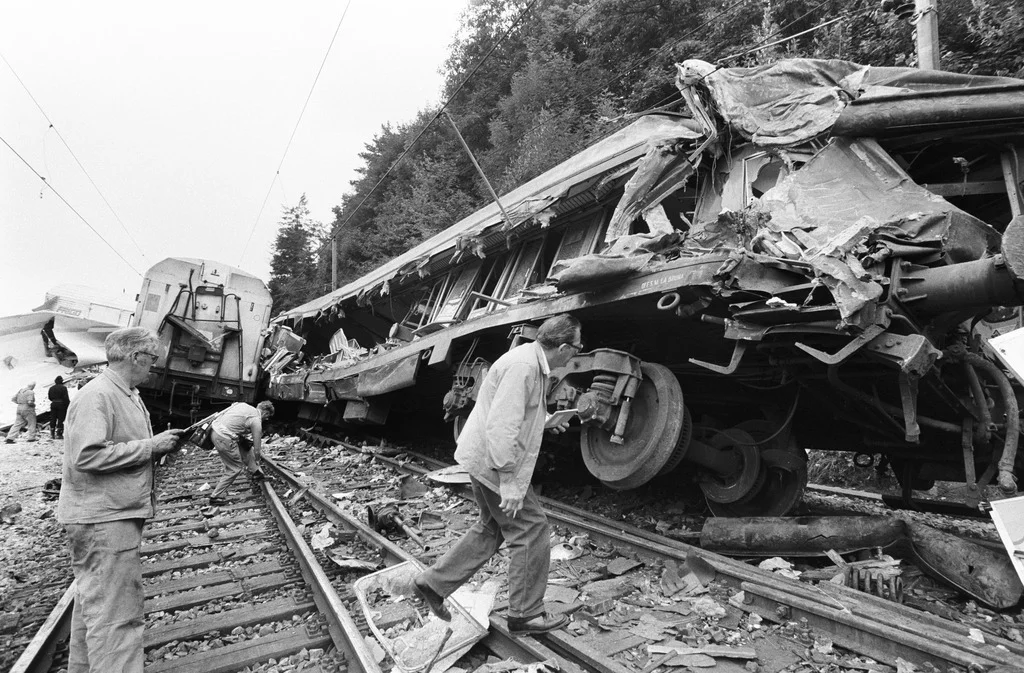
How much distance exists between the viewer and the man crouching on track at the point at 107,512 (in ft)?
8.57

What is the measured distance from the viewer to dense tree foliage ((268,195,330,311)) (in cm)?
4741

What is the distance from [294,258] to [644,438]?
53764 millimetres

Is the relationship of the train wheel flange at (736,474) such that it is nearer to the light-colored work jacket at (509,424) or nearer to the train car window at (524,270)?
the light-colored work jacket at (509,424)

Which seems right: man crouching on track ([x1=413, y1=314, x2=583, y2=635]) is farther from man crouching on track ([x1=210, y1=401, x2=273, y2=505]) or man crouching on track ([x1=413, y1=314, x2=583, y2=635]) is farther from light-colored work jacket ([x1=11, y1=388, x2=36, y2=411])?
light-colored work jacket ([x1=11, y1=388, x2=36, y2=411])

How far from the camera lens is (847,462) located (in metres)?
9.62

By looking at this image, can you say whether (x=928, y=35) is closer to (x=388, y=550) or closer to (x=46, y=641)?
(x=388, y=550)

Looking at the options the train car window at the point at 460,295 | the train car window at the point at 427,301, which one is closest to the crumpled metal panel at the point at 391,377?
the train car window at the point at 460,295

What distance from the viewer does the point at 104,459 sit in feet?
8.59

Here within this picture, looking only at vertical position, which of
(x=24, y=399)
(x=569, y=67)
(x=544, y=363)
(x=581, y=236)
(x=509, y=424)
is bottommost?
(x=24, y=399)

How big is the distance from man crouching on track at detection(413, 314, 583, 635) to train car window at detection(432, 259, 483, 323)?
623cm

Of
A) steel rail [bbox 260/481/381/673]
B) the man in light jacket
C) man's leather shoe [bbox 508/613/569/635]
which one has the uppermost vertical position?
man's leather shoe [bbox 508/613/569/635]

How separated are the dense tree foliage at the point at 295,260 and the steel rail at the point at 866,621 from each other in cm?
4530

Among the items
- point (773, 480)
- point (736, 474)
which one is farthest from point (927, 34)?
point (736, 474)

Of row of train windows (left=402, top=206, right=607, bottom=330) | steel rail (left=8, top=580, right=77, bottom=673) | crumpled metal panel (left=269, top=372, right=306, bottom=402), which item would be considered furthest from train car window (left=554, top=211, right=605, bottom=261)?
crumpled metal panel (left=269, top=372, right=306, bottom=402)
